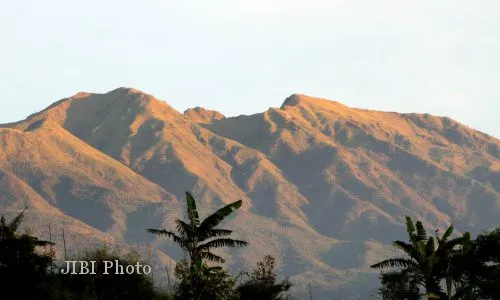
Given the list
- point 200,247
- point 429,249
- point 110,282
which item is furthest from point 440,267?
point 110,282

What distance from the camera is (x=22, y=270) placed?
175ft

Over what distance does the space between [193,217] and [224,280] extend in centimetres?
544

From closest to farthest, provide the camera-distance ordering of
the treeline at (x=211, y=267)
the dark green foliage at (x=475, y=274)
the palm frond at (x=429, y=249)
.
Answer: the treeline at (x=211, y=267) < the palm frond at (x=429, y=249) < the dark green foliage at (x=475, y=274)

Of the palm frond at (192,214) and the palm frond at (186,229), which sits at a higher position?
the palm frond at (192,214)

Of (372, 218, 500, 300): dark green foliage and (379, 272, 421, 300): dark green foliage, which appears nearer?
(372, 218, 500, 300): dark green foliage

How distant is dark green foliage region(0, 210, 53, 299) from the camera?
53.0 meters

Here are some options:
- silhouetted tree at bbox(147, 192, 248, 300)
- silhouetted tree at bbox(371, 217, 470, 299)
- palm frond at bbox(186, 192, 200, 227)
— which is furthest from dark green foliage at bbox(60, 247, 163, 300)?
silhouetted tree at bbox(371, 217, 470, 299)

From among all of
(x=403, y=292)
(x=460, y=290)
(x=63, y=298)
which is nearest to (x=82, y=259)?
(x=63, y=298)

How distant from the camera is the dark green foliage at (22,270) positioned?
174 ft

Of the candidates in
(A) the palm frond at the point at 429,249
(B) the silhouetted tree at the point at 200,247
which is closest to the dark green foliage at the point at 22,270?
(B) the silhouetted tree at the point at 200,247

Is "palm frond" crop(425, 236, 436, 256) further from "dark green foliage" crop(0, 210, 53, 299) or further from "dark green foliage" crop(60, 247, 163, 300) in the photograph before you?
"dark green foliage" crop(0, 210, 53, 299)

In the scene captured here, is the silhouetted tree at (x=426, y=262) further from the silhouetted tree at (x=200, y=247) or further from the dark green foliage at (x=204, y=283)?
the silhouetted tree at (x=200, y=247)

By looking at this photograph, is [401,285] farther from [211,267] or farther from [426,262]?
[211,267]

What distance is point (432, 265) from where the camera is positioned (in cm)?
5312
